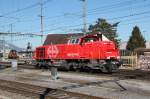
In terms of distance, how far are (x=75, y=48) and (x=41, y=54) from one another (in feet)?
23.0

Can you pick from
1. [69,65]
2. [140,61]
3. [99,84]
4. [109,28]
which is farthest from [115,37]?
[99,84]

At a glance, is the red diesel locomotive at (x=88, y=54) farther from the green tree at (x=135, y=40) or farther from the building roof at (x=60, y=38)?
the green tree at (x=135, y=40)

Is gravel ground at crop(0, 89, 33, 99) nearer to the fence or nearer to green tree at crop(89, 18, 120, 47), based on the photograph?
the fence

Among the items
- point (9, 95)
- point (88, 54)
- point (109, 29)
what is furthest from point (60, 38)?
point (9, 95)

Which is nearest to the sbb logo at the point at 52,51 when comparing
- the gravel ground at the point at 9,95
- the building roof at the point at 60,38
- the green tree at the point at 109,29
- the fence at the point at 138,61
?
the building roof at the point at 60,38

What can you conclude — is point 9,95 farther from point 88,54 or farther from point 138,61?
point 138,61

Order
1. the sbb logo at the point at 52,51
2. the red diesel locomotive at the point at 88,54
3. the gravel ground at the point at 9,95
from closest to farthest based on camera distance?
the gravel ground at the point at 9,95 < the red diesel locomotive at the point at 88,54 < the sbb logo at the point at 52,51

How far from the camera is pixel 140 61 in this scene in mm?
36281

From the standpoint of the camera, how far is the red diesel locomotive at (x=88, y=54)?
92.6 ft

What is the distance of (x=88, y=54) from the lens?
29.2m

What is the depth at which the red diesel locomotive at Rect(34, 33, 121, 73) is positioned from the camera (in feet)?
92.6

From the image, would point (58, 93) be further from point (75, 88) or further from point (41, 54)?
point (41, 54)

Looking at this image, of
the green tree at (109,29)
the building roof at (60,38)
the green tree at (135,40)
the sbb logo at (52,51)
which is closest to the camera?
the sbb logo at (52,51)

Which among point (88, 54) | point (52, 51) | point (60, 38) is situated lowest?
point (88, 54)
